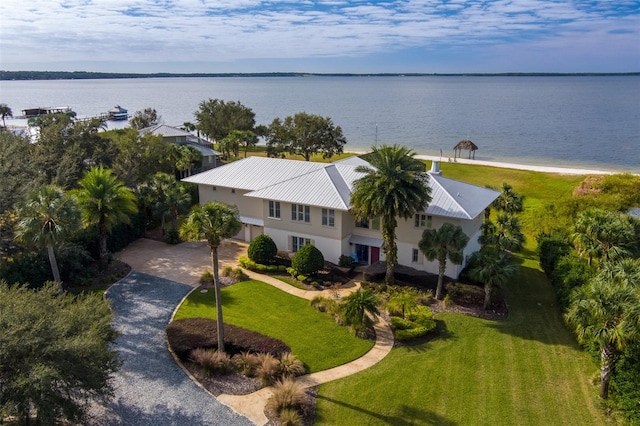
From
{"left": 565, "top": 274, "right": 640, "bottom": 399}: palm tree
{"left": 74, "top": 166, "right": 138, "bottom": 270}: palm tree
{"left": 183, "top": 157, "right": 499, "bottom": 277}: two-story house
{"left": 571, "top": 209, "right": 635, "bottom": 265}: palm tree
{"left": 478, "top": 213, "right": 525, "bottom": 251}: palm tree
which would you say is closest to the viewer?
{"left": 565, "top": 274, "right": 640, "bottom": 399}: palm tree

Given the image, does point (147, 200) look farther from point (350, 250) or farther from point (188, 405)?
point (188, 405)

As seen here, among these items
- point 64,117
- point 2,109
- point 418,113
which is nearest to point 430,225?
point 64,117

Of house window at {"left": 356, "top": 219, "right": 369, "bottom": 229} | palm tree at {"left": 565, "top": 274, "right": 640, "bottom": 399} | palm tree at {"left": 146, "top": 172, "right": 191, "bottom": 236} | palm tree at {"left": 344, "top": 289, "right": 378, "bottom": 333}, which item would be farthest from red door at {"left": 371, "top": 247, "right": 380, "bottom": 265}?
palm tree at {"left": 565, "top": 274, "right": 640, "bottom": 399}

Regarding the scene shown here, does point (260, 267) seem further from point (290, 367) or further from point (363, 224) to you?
point (290, 367)

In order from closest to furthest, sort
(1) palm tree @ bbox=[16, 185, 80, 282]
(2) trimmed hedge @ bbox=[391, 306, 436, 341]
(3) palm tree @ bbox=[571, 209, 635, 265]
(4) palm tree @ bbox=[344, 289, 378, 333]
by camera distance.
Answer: (2) trimmed hedge @ bbox=[391, 306, 436, 341], (1) palm tree @ bbox=[16, 185, 80, 282], (4) palm tree @ bbox=[344, 289, 378, 333], (3) palm tree @ bbox=[571, 209, 635, 265]

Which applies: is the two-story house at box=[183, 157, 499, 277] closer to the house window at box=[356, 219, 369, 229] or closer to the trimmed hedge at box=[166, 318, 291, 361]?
the house window at box=[356, 219, 369, 229]

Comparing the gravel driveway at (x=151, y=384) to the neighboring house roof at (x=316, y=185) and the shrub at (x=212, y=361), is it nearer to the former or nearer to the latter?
the shrub at (x=212, y=361)

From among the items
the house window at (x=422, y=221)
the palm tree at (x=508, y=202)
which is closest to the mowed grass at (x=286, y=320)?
the house window at (x=422, y=221)
